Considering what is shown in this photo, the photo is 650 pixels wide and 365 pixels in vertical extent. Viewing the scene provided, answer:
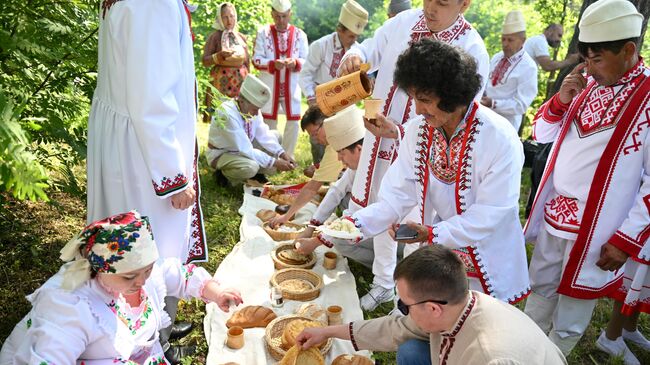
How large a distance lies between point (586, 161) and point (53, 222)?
4066 mm

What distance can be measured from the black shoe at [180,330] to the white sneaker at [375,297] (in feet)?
4.07

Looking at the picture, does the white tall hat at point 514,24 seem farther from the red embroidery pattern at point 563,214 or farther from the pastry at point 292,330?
the pastry at point 292,330

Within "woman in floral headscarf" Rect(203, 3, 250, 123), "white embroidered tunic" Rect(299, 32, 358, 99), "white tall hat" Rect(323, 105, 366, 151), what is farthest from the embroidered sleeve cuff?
"woman in floral headscarf" Rect(203, 3, 250, 123)

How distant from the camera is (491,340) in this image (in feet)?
5.84

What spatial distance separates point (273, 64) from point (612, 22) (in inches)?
197

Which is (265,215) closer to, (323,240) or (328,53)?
(323,240)

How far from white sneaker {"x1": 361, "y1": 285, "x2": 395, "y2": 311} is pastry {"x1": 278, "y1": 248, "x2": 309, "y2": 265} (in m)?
0.62

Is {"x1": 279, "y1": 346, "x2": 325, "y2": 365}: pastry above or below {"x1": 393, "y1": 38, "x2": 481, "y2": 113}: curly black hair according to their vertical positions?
below

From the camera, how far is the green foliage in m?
2.67


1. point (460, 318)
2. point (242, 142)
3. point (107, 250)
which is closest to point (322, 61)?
point (242, 142)

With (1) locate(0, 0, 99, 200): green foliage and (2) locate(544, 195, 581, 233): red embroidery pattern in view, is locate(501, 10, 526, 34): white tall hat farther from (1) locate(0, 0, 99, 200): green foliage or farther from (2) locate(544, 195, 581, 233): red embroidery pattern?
(1) locate(0, 0, 99, 200): green foliage

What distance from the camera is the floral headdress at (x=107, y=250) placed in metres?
1.98

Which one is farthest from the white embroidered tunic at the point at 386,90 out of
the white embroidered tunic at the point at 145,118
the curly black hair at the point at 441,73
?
the white embroidered tunic at the point at 145,118

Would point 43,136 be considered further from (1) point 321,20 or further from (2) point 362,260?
(1) point 321,20
